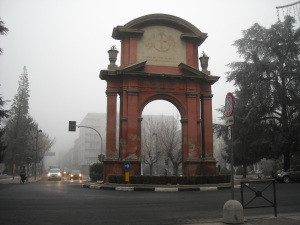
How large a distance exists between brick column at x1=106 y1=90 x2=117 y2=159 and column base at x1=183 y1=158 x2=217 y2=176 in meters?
5.59

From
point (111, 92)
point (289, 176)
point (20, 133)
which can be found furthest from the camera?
point (20, 133)

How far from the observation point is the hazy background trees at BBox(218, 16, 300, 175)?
30.3 meters

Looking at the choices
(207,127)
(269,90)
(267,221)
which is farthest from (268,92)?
(267,221)

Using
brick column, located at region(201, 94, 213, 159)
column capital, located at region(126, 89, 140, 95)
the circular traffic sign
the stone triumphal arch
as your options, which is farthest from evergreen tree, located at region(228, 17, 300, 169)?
the circular traffic sign

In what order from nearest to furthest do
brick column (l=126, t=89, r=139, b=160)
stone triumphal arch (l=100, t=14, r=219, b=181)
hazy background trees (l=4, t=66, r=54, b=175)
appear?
brick column (l=126, t=89, r=139, b=160) < stone triumphal arch (l=100, t=14, r=219, b=181) < hazy background trees (l=4, t=66, r=54, b=175)

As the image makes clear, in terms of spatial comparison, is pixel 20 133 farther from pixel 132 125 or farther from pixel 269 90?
pixel 269 90

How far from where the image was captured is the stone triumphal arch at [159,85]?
23188mm

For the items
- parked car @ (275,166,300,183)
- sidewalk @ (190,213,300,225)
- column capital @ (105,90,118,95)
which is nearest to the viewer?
sidewalk @ (190,213,300,225)

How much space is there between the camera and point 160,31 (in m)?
25.2

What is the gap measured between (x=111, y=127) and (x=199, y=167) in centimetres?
744

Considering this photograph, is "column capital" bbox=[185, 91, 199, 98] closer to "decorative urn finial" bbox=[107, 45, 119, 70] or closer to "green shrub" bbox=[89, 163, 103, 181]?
"decorative urn finial" bbox=[107, 45, 119, 70]

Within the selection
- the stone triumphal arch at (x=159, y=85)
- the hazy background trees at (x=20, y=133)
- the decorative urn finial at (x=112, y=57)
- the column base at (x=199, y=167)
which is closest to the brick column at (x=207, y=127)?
the stone triumphal arch at (x=159, y=85)

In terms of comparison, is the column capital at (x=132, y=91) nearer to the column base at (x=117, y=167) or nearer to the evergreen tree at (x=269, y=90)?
the column base at (x=117, y=167)

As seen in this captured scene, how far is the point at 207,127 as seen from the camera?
25.0 metres
